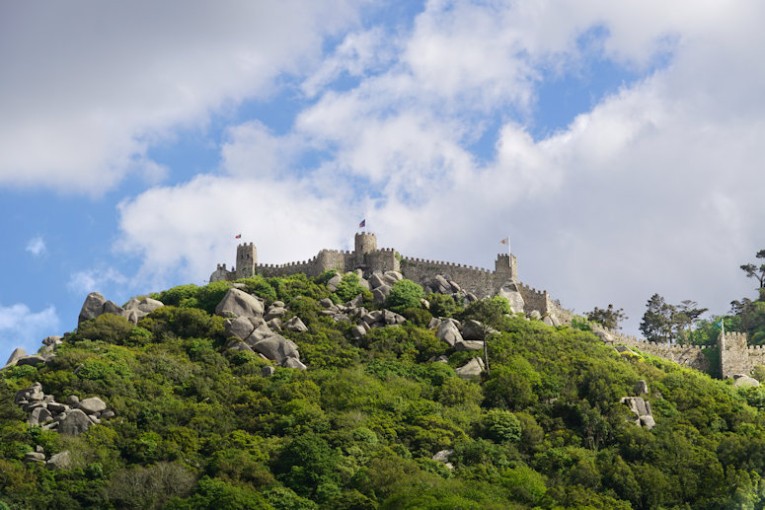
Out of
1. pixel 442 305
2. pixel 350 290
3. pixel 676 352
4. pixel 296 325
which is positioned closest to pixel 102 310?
pixel 296 325

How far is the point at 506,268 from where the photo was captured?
359 feet

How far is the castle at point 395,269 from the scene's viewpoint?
358 ft

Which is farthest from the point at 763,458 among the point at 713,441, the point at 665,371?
the point at 665,371

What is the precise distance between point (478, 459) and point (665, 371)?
2167 centimetres

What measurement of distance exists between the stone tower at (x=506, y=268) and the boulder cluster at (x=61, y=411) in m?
31.6

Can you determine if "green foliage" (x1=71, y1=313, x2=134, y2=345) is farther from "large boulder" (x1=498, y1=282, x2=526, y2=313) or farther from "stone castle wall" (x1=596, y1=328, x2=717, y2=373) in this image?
"stone castle wall" (x1=596, y1=328, x2=717, y2=373)

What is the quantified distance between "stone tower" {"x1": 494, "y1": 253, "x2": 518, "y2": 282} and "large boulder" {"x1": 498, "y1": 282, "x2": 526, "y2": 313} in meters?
0.48

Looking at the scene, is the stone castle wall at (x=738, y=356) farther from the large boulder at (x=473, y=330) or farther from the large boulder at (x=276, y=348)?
the large boulder at (x=276, y=348)

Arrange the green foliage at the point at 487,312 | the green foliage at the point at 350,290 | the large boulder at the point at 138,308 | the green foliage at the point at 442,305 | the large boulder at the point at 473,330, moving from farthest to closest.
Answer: the green foliage at the point at 350,290, the green foliage at the point at 442,305, the large boulder at the point at 138,308, the green foliage at the point at 487,312, the large boulder at the point at 473,330

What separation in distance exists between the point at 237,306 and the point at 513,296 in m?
18.3

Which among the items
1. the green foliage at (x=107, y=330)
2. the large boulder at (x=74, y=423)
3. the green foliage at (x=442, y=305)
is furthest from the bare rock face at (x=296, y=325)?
the large boulder at (x=74, y=423)

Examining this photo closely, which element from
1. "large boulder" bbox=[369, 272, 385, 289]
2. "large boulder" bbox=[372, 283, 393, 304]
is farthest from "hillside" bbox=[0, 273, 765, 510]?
→ "large boulder" bbox=[369, 272, 385, 289]

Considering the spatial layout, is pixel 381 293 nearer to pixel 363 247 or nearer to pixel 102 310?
pixel 363 247

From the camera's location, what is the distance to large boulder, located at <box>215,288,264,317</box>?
10225cm
